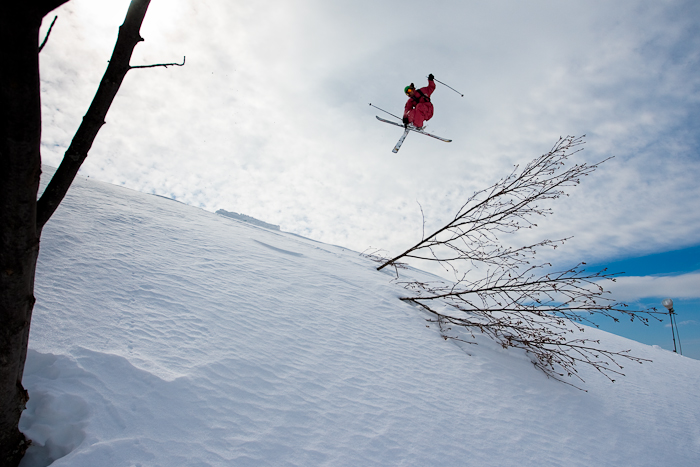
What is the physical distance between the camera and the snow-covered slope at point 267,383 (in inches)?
59.7

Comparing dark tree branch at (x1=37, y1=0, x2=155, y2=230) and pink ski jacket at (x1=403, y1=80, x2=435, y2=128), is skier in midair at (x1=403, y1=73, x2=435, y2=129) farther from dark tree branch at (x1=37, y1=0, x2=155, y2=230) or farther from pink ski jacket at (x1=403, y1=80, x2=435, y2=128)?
dark tree branch at (x1=37, y1=0, x2=155, y2=230)

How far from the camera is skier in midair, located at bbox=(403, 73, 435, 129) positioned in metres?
7.73

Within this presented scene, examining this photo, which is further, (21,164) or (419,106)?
(419,106)

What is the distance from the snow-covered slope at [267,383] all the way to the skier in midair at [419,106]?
581cm

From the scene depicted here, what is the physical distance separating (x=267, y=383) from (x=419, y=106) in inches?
300

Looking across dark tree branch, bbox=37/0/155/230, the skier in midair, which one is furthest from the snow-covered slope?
the skier in midair

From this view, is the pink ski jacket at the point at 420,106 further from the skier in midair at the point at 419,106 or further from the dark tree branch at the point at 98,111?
the dark tree branch at the point at 98,111

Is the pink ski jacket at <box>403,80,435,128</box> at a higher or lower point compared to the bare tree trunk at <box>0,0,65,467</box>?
higher

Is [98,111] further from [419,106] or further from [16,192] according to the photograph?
[419,106]

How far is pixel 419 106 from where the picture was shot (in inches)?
307

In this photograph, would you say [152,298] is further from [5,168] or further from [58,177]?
[5,168]

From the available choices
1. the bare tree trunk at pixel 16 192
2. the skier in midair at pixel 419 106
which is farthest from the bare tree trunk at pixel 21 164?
the skier in midair at pixel 419 106

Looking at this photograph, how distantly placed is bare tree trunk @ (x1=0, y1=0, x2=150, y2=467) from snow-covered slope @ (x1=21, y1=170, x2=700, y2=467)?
40cm

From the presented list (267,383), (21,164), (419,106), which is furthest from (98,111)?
(419,106)
